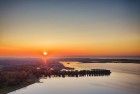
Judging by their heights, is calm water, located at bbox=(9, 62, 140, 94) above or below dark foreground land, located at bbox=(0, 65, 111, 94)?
below

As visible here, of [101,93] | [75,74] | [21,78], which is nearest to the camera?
[101,93]

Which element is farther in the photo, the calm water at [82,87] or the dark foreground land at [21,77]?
the calm water at [82,87]

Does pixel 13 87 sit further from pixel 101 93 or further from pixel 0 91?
pixel 101 93

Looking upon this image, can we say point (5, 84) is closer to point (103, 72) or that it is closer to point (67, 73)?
point (67, 73)

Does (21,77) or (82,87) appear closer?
(82,87)

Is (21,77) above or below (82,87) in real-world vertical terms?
above

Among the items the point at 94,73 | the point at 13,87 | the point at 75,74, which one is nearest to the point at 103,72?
the point at 94,73

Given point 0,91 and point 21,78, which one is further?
point 21,78

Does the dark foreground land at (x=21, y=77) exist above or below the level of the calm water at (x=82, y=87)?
above

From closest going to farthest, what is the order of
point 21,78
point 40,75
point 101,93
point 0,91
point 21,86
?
point 0,91
point 101,93
point 21,86
point 21,78
point 40,75

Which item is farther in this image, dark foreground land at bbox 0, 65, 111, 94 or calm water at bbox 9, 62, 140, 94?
calm water at bbox 9, 62, 140, 94
